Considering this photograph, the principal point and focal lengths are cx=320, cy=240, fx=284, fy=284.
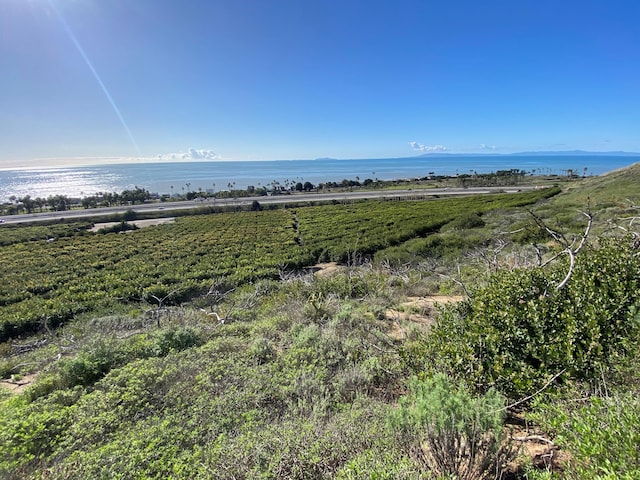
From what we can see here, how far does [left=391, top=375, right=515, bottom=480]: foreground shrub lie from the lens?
7.25 ft

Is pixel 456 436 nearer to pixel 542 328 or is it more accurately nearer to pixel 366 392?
pixel 366 392

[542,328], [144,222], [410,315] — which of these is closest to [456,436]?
[542,328]

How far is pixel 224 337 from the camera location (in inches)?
208

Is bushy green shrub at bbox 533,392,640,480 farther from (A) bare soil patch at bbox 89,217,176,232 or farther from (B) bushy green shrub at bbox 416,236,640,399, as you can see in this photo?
(A) bare soil patch at bbox 89,217,176,232

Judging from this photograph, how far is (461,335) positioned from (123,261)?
85.5ft

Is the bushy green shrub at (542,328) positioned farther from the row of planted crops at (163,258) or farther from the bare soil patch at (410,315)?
the row of planted crops at (163,258)

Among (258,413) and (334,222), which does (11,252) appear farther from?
(258,413)

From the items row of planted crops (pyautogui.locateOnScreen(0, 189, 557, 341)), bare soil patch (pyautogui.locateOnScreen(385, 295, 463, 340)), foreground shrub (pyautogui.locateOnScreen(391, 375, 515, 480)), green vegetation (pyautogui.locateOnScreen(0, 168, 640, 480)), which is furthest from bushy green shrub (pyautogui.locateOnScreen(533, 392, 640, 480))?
row of planted crops (pyautogui.locateOnScreen(0, 189, 557, 341))

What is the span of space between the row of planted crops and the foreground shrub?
377 inches

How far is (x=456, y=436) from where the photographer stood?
2.34 meters

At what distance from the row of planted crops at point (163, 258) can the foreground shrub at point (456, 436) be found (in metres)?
9.57

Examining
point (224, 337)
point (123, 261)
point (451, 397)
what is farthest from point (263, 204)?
point (451, 397)

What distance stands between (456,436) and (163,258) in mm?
24664

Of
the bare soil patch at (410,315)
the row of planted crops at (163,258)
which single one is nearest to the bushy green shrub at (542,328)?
the bare soil patch at (410,315)
